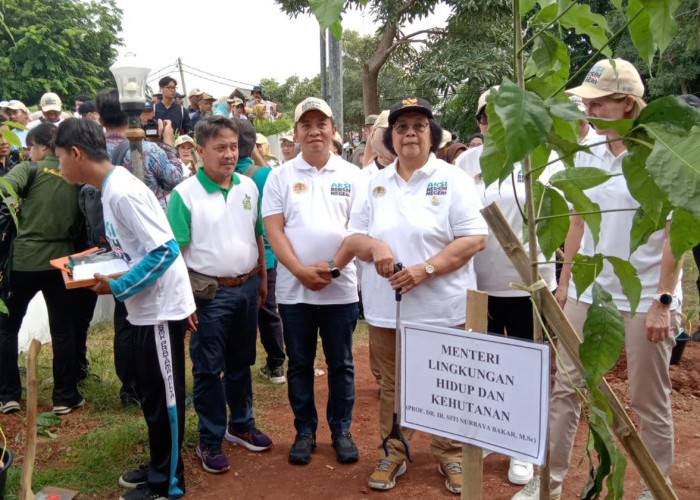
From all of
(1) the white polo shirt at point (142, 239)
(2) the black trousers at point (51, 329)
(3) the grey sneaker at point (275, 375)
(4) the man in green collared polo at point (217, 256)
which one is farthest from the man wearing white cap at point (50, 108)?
(1) the white polo shirt at point (142, 239)

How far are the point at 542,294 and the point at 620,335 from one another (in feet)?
0.92

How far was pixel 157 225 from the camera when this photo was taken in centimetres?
317

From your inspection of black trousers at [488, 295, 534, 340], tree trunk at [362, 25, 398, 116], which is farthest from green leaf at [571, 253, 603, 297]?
tree trunk at [362, 25, 398, 116]

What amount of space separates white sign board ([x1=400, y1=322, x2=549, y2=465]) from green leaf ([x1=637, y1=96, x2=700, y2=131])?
0.77 metres

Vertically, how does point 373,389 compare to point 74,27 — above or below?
below

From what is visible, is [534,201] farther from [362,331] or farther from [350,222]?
[362,331]

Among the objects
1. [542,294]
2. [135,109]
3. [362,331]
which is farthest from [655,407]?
[362,331]

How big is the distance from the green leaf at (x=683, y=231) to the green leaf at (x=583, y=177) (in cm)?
21

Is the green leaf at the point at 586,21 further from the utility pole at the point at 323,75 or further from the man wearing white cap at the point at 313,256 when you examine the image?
the utility pole at the point at 323,75

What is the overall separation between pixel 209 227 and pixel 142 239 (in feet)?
2.10

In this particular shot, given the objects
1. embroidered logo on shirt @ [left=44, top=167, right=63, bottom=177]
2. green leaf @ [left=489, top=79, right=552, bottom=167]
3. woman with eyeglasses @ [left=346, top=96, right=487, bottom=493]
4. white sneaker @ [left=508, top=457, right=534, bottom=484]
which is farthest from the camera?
embroidered logo on shirt @ [left=44, top=167, right=63, bottom=177]

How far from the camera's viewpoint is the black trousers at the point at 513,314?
3855mm

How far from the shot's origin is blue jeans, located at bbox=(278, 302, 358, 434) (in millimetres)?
3898

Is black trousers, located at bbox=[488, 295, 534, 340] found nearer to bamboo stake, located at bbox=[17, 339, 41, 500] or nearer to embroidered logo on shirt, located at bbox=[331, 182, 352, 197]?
embroidered logo on shirt, located at bbox=[331, 182, 352, 197]
